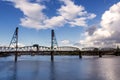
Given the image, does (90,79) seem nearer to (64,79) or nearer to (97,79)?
(97,79)

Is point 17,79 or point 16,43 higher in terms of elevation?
point 16,43

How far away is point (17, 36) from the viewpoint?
199m

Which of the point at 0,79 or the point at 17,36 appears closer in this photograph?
the point at 0,79

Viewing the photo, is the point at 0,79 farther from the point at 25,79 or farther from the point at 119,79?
the point at 119,79

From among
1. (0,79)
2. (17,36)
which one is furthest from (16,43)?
(0,79)

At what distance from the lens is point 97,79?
72.2 metres

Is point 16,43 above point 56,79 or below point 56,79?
above

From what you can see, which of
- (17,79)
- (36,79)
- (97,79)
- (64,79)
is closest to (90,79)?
(97,79)

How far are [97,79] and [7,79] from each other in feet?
85.2

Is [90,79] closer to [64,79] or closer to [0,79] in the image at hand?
[64,79]

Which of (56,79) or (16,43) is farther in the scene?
(16,43)

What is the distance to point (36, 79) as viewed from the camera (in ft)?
240

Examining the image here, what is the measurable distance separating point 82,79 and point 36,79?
44.0ft

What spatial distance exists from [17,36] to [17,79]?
12851 centimetres
